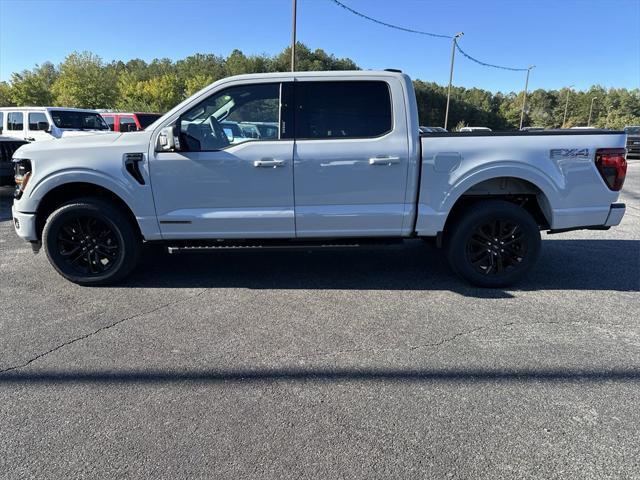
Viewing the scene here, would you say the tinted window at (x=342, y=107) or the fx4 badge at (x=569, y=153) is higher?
the tinted window at (x=342, y=107)

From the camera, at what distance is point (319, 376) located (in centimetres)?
293

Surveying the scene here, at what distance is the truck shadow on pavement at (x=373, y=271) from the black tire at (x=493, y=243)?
0.17m

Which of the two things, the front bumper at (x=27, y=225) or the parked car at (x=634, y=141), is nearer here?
the front bumper at (x=27, y=225)

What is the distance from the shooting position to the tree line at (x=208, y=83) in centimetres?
4534

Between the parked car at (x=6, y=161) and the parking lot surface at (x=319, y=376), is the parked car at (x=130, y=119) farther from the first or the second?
the parking lot surface at (x=319, y=376)

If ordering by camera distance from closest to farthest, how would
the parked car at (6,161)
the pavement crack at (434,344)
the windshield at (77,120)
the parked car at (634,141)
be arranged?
the pavement crack at (434,344)
the parked car at (6,161)
the windshield at (77,120)
the parked car at (634,141)

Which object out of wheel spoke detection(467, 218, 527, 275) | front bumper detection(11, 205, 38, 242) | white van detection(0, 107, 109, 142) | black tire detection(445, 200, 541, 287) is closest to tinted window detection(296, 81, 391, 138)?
black tire detection(445, 200, 541, 287)

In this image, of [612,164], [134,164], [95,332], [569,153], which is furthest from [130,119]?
[612,164]

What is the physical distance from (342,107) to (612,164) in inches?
104

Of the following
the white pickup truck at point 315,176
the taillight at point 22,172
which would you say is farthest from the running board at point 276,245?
the taillight at point 22,172

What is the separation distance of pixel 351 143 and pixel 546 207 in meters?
2.07

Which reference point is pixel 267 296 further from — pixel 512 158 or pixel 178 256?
pixel 512 158

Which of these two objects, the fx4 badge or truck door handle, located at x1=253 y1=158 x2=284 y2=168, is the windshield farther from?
the fx4 badge

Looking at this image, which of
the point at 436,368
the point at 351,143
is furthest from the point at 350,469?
the point at 351,143
